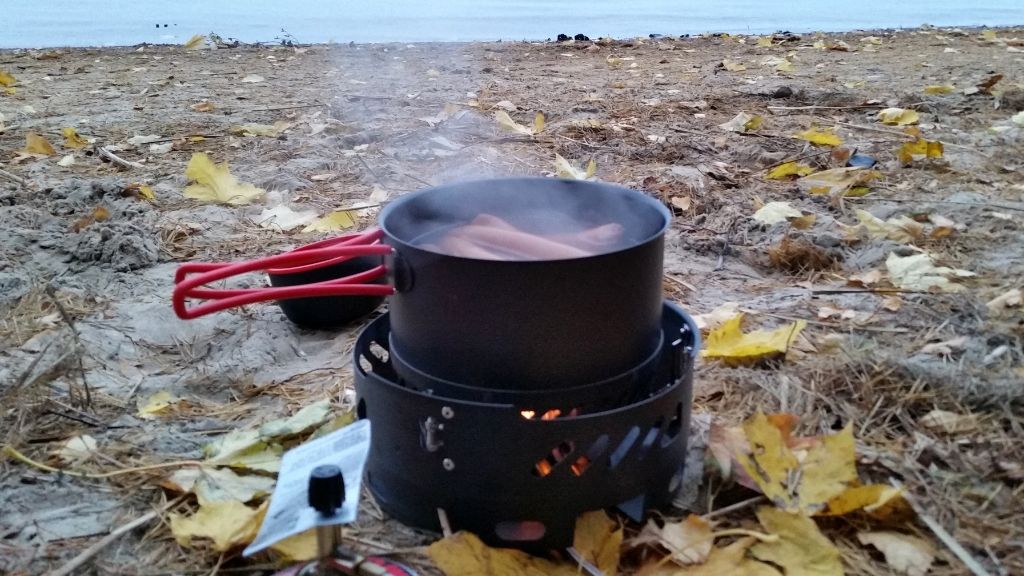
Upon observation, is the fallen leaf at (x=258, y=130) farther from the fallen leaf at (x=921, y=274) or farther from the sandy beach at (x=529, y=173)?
the fallen leaf at (x=921, y=274)

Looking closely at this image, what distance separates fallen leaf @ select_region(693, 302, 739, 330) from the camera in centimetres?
217

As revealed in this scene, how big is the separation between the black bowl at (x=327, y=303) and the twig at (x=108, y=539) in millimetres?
785

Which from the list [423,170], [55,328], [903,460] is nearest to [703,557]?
[903,460]

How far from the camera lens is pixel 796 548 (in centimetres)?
132

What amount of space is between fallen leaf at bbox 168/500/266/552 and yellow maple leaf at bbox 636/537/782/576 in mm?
632

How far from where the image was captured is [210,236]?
9.87 ft

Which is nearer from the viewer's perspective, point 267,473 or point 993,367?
point 267,473

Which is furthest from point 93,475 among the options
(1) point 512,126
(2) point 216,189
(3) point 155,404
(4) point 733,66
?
(4) point 733,66

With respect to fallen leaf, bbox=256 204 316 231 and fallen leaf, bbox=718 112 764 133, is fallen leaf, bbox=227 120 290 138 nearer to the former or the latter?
fallen leaf, bbox=256 204 316 231

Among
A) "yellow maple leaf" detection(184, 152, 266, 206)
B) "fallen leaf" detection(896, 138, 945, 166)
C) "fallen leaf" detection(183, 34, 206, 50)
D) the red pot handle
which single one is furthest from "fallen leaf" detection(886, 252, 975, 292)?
"fallen leaf" detection(183, 34, 206, 50)

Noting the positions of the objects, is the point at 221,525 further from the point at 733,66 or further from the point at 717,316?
the point at 733,66

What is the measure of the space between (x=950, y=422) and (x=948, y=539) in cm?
36

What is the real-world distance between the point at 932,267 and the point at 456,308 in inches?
64.8

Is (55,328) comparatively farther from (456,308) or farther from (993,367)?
(993,367)
